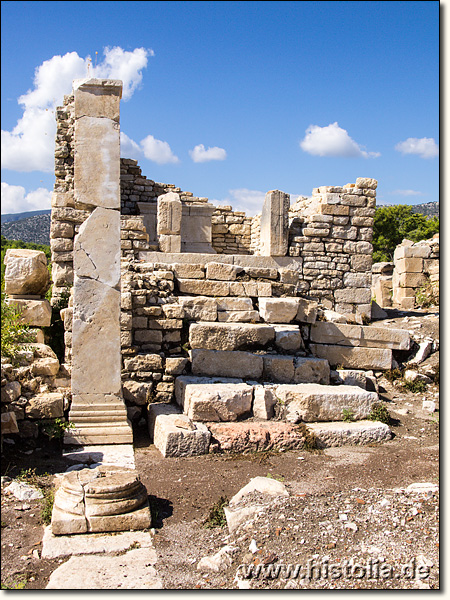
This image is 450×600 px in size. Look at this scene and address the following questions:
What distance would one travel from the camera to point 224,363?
7.77 metres

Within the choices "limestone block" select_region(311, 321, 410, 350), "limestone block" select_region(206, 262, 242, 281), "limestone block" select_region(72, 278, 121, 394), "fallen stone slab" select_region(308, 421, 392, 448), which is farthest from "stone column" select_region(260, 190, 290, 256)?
"limestone block" select_region(72, 278, 121, 394)

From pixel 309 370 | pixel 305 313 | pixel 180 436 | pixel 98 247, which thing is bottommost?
pixel 180 436

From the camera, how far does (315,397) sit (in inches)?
282

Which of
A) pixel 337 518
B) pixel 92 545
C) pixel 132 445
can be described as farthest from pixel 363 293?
pixel 92 545

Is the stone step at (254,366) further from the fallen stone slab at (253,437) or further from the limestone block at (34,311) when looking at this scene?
the limestone block at (34,311)

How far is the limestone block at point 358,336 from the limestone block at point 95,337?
3814 mm

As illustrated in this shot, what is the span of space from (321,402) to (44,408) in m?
3.53

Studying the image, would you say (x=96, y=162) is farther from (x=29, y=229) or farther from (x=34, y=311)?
(x=29, y=229)

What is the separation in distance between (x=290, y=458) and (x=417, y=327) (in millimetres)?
6170

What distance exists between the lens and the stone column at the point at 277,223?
11.8 meters

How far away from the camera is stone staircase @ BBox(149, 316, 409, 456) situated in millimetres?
6578

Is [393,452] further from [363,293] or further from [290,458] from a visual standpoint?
[363,293]

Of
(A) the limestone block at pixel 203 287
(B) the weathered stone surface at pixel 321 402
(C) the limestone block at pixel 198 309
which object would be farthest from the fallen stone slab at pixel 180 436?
(A) the limestone block at pixel 203 287

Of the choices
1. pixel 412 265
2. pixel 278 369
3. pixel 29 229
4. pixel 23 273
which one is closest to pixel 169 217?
pixel 23 273
